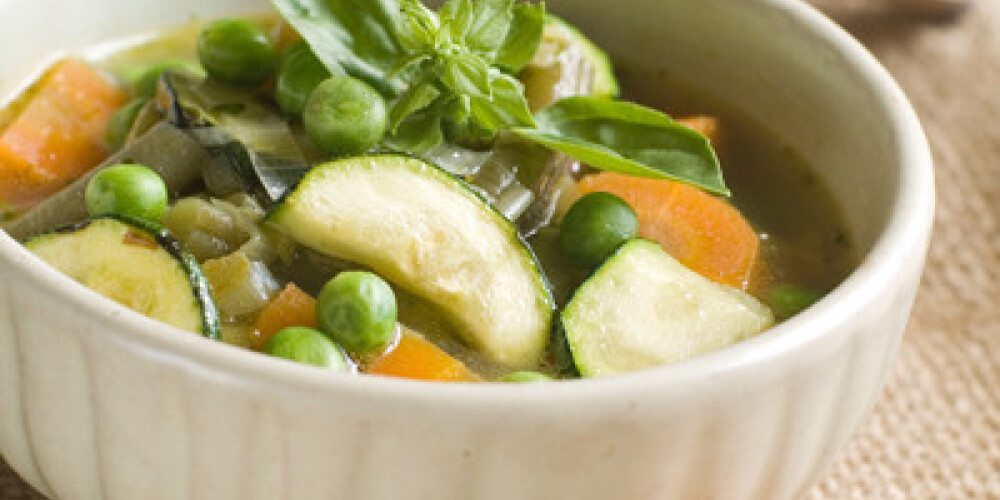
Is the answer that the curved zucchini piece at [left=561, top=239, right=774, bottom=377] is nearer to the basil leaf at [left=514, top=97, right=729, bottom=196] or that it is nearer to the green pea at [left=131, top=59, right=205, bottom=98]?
the basil leaf at [left=514, top=97, right=729, bottom=196]

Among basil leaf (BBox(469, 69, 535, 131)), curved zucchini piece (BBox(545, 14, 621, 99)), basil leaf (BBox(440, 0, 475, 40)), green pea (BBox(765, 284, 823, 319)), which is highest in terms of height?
basil leaf (BBox(440, 0, 475, 40))

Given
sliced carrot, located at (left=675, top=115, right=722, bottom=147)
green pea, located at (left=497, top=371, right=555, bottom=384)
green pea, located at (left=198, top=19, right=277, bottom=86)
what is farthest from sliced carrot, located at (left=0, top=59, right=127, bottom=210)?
sliced carrot, located at (left=675, top=115, right=722, bottom=147)

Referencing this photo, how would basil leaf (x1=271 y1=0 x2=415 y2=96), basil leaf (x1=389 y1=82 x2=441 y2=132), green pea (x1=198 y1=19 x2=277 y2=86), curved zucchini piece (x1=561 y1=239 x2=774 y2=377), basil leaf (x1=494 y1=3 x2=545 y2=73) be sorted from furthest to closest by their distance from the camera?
1. green pea (x1=198 y1=19 x2=277 y2=86)
2. basil leaf (x1=494 y1=3 x2=545 y2=73)
3. basil leaf (x1=271 y1=0 x2=415 y2=96)
4. basil leaf (x1=389 y1=82 x2=441 y2=132)
5. curved zucchini piece (x1=561 y1=239 x2=774 y2=377)

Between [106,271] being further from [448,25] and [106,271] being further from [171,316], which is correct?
[448,25]

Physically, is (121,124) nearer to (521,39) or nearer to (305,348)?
(521,39)

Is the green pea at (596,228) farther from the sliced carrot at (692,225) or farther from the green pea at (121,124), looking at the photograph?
the green pea at (121,124)

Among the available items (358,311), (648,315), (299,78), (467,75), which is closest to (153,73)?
(299,78)

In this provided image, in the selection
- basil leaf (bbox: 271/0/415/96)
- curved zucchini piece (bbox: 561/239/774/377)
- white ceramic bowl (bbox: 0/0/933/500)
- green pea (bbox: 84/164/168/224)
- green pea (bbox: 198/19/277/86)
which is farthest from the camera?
green pea (bbox: 198/19/277/86)
